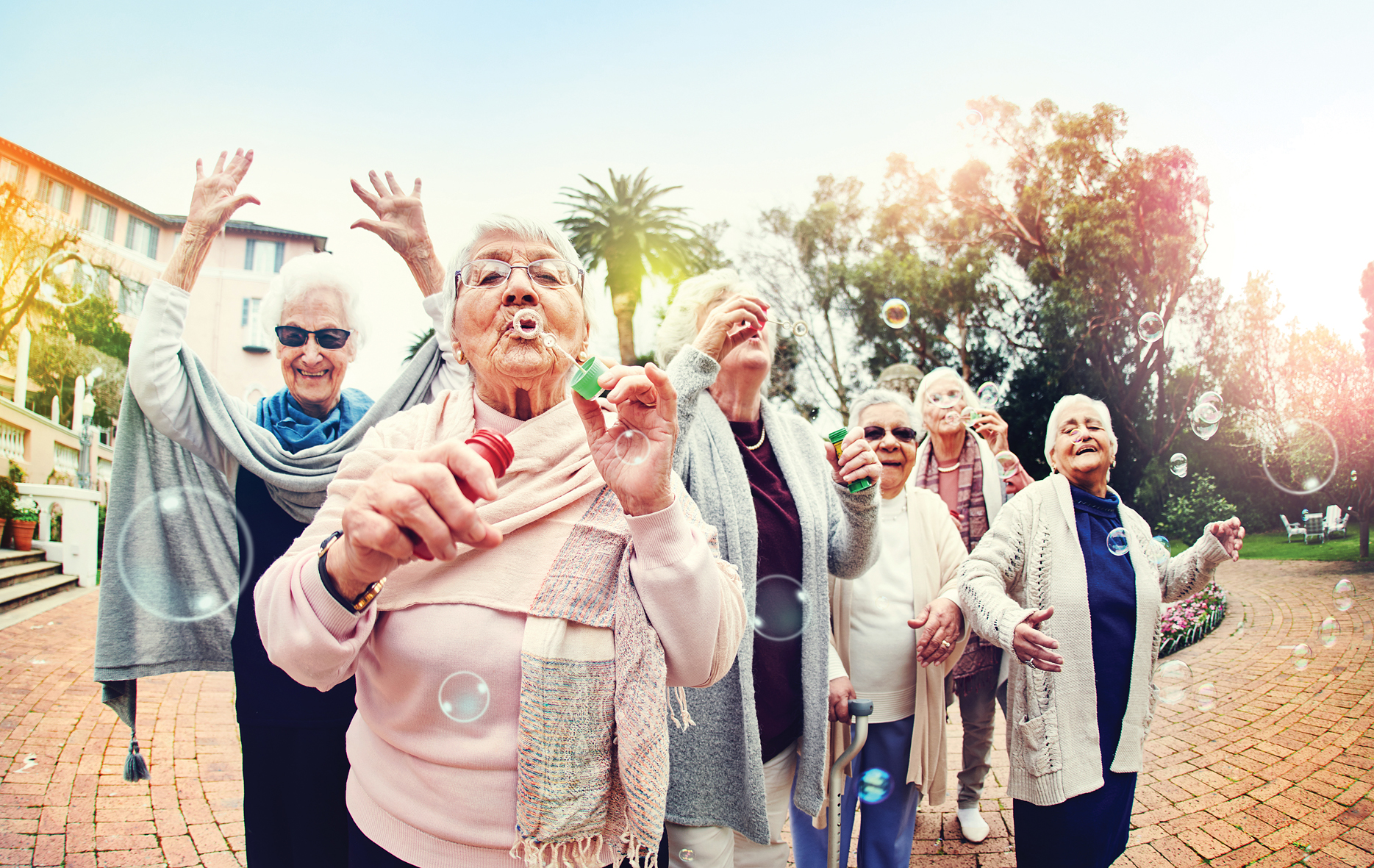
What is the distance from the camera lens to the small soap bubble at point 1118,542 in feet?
8.01

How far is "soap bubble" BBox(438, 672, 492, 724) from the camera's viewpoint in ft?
3.79

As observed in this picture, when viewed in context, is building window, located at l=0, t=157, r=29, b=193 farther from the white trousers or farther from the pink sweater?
the white trousers

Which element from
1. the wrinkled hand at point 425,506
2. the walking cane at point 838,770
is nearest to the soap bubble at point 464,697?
the wrinkled hand at point 425,506

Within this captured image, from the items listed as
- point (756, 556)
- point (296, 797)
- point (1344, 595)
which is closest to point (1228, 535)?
point (756, 556)

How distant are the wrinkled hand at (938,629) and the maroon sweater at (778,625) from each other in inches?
24.2

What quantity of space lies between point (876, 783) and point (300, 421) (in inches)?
102

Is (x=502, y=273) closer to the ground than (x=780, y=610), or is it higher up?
higher up

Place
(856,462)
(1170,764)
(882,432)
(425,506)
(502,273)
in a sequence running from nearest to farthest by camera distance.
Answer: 1. (425,506)
2. (502,273)
3. (856,462)
4. (882,432)
5. (1170,764)

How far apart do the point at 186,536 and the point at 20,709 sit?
3.60 meters

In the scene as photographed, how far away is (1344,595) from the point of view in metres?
4.39

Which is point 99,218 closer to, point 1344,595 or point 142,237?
point 142,237

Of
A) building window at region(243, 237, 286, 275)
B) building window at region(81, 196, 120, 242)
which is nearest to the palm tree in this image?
building window at region(243, 237, 286, 275)

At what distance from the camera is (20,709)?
13.9 feet

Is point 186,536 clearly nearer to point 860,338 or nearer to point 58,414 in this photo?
point 58,414
